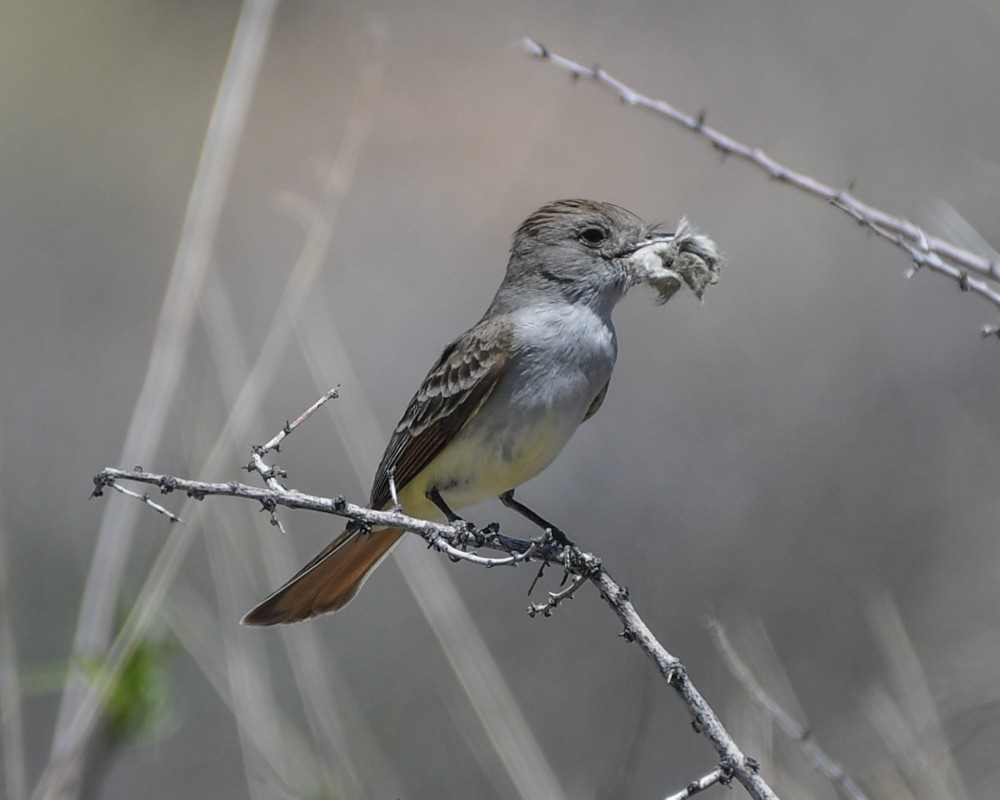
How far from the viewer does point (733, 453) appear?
27.0ft

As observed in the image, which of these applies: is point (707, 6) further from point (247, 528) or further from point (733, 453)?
point (247, 528)

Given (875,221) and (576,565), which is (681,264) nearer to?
(576,565)

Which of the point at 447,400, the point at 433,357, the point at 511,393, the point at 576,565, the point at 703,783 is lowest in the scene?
the point at 703,783

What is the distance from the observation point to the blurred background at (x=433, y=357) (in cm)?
402

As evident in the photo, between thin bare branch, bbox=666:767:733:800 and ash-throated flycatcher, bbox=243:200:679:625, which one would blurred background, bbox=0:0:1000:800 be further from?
thin bare branch, bbox=666:767:733:800

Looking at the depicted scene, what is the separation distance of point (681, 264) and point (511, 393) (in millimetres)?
669

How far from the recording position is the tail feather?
13.5 ft

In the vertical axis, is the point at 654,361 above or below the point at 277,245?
below

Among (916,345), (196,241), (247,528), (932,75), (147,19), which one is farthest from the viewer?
(147,19)

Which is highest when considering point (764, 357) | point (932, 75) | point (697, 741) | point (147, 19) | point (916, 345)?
point (147, 19)

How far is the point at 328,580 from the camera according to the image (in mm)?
4309

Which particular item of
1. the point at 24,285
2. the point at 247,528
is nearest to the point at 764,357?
the point at 247,528

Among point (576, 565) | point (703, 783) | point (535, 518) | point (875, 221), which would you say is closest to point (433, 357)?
point (535, 518)

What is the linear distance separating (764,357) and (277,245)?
160 inches
